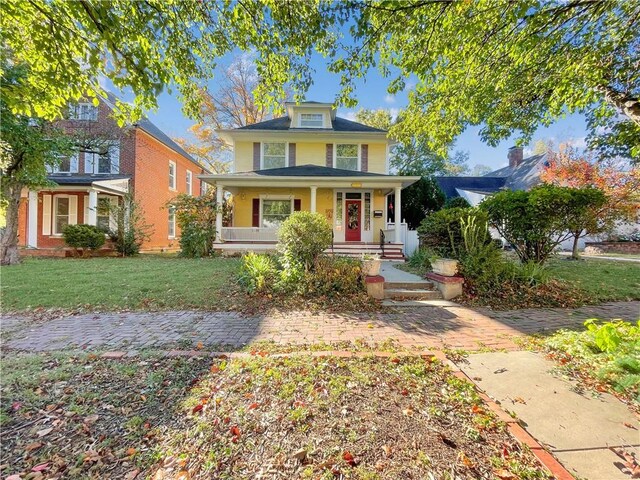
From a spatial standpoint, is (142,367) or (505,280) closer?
(142,367)

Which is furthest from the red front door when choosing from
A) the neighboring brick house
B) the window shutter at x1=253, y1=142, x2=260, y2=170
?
the neighboring brick house

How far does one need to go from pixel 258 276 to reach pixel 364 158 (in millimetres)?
11322

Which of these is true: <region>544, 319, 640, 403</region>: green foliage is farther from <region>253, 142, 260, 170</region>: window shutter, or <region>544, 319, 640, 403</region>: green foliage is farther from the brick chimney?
the brick chimney

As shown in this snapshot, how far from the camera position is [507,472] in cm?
171

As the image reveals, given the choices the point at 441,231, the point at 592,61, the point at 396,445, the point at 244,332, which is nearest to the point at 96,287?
the point at 244,332

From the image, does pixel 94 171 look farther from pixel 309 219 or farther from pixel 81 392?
pixel 81 392

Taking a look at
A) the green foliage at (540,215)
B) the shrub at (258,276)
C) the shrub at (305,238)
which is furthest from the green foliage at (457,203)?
the shrub at (258,276)

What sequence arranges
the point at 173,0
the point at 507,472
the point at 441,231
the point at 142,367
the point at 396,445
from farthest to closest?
1. the point at 441,231
2. the point at 173,0
3. the point at 142,367
4. the point at 396,445
5. the point at 507,472

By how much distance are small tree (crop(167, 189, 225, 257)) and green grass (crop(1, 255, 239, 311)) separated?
12.1 feet

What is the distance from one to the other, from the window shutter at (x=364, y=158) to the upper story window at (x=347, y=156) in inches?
9.9

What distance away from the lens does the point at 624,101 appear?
5785 millimetres

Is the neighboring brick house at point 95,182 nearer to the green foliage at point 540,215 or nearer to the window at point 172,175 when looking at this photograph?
the window at point 172,175

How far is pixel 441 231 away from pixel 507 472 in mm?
6504

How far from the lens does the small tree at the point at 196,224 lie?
41.6 ft
